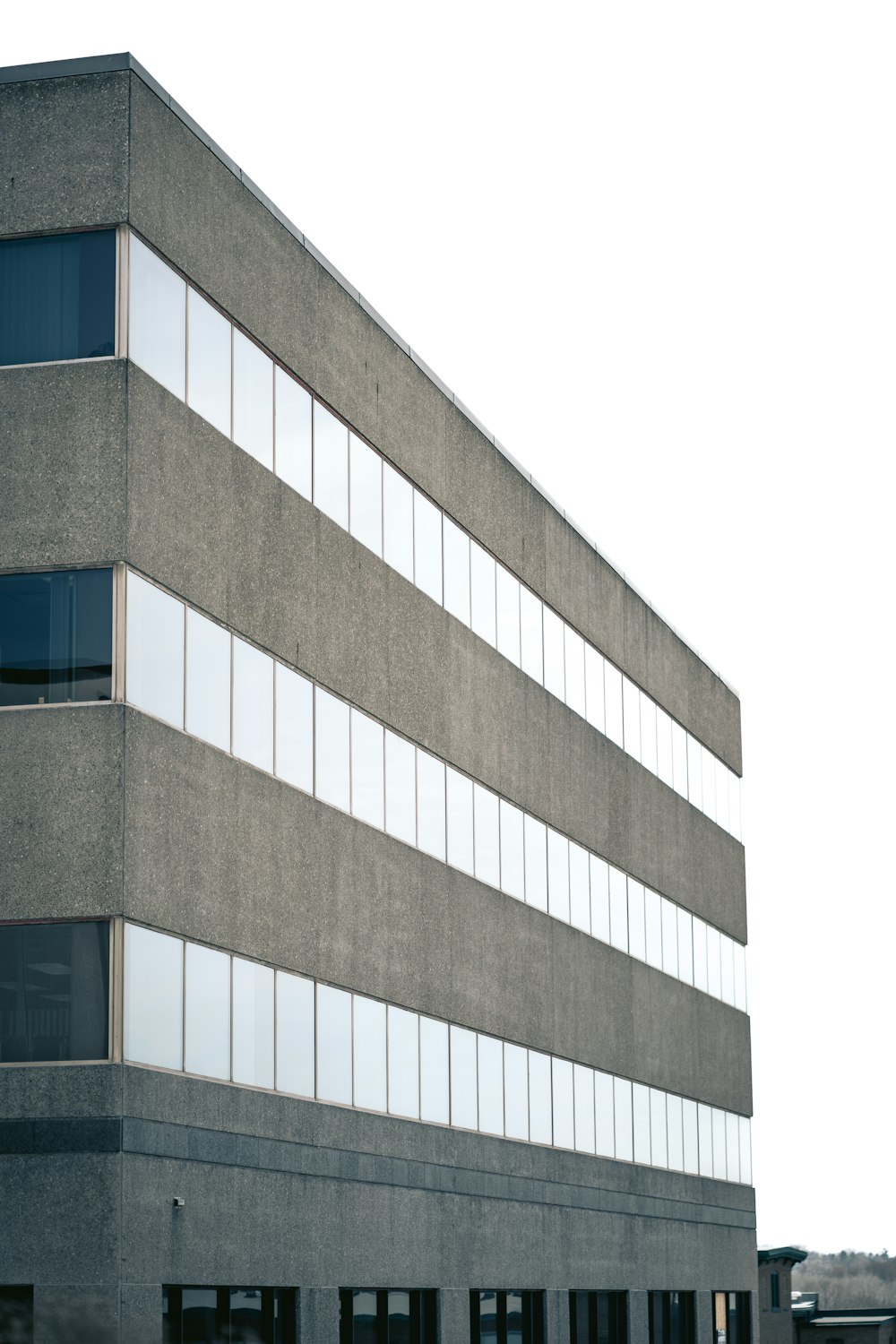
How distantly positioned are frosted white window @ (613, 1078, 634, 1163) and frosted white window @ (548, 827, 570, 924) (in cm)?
518

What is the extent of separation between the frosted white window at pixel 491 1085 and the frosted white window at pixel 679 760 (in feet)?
52.8

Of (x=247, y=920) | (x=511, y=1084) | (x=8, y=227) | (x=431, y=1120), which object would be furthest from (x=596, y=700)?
(x=8, y=227)

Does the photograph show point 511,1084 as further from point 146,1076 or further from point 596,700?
point 146,1076

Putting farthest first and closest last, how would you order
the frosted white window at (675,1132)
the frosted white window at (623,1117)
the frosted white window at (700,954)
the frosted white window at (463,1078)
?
the frosted white window at (700,954)
the frosted white window at (675,1132)
the frosted white window at (623,1117)
the frosted white window at (463,1078)

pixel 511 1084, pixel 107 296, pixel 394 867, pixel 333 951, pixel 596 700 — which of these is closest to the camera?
pixel 107 296

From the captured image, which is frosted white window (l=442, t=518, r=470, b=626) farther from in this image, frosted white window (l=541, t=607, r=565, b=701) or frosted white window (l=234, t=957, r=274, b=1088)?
frosted white window (l=234, t=957, r=274, b=1088)

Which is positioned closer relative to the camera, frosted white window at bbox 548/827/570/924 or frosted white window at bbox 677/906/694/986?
frosted white window at bbox 548/827/570/924

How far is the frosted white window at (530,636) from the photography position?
43156 mm

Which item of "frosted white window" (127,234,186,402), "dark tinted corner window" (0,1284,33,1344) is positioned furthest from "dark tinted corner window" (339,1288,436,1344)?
"frosted white window" (127,234,186,402)

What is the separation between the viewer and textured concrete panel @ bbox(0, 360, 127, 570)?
27312mm

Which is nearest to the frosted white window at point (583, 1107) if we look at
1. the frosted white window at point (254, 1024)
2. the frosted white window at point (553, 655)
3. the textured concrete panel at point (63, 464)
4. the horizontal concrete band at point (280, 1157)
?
the horizontal concrete band at point (280, 1157)

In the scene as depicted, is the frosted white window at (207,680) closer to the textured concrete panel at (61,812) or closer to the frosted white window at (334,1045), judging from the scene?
the textured concrete panel at (61,812)

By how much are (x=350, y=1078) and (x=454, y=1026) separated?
4.92 m

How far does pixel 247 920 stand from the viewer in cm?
2970
